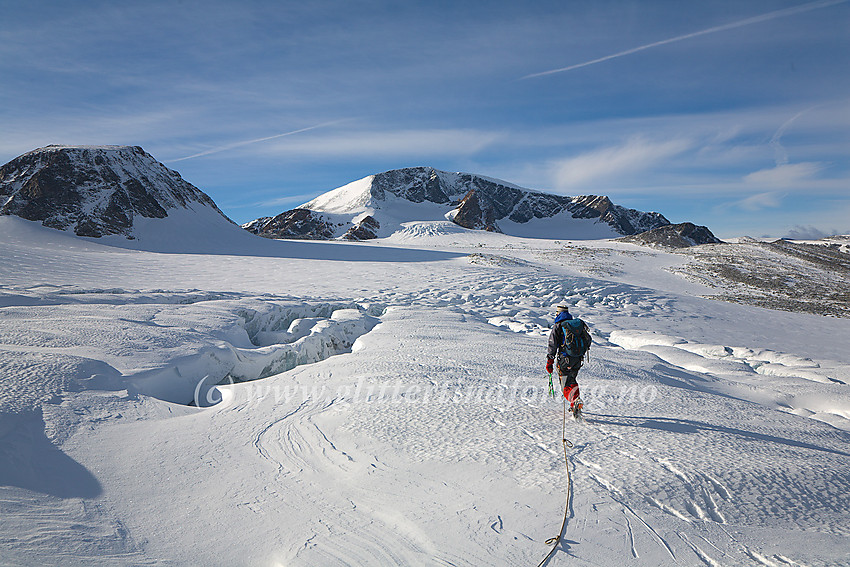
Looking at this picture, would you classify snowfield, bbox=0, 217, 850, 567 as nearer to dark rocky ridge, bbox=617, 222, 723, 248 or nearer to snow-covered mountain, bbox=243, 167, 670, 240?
dark rocky ridge, bbox=617, 222, 723, 248

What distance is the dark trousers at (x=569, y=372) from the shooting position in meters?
5.29

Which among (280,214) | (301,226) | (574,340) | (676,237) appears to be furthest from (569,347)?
(280,214)

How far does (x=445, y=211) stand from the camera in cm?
8719

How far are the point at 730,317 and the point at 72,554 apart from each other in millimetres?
17158

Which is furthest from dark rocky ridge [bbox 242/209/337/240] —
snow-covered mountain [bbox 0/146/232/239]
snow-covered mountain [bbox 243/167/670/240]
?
snow-covered mountain [bbox 0/146/232/239]

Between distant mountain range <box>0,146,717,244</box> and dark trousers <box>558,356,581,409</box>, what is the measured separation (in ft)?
99.4

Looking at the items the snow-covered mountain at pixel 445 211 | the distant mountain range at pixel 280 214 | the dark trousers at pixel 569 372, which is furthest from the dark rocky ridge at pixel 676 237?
the dark trousers at pixel 569 372

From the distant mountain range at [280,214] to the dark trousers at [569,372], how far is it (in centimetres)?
3031

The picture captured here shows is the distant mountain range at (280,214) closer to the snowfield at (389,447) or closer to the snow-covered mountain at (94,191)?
the snow-covered mountain at (94,191)

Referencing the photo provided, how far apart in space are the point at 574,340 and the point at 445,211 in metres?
83.3

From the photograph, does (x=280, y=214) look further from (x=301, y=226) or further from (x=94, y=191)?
(x=94, y=191)

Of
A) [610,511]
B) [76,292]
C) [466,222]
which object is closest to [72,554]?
[610,511]

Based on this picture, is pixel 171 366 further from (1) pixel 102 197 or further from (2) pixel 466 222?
(2) pixel 466 222

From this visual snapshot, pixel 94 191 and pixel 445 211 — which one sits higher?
pixel 445 211
